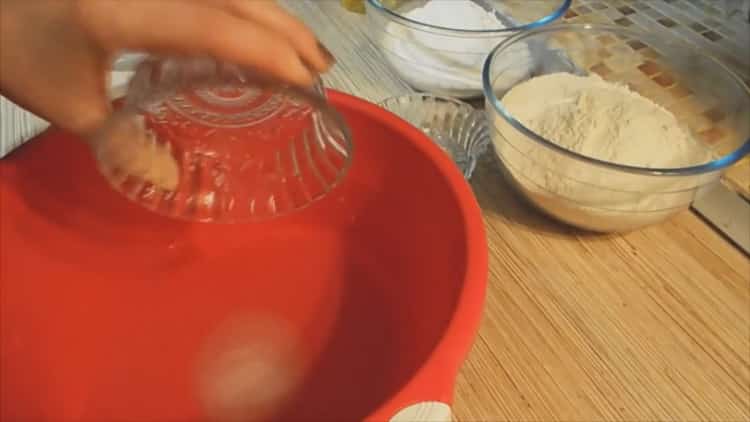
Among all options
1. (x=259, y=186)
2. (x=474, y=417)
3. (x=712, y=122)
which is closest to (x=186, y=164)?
(x=259, y=186)

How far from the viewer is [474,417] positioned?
0.45 meters

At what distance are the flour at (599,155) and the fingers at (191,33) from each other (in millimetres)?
238

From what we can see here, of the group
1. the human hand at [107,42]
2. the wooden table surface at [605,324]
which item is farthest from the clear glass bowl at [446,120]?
the human hand at [107,42]

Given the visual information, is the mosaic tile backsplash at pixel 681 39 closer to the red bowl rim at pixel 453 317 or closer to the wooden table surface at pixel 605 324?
the wooden table surface at pixel 605 324

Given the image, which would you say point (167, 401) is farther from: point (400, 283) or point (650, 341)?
point (650, 341)

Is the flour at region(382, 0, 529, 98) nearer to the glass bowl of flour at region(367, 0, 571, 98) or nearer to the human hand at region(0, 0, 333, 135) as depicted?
the glass bowl of flour at region(367, 0, 571, 98)

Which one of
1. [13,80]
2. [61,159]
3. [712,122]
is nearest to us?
[13,80]

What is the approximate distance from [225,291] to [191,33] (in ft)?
0.90

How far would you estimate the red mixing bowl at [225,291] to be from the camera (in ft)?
1.56

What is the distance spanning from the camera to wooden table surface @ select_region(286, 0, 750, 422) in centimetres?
46

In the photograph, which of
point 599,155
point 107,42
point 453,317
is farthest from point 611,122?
point 107,42

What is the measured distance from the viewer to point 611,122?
1.81 ft

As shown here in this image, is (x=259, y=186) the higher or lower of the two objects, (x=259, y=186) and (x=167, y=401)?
the higher

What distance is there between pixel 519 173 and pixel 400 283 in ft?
0.41
